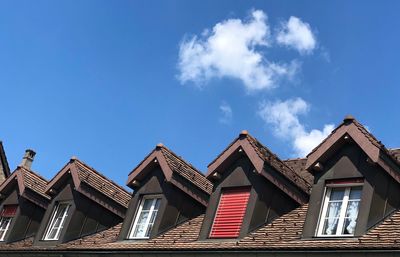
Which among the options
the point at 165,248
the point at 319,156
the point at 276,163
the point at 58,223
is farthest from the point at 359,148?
the point at 58,223

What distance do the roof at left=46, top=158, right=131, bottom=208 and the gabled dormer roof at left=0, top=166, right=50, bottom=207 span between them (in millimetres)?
1223

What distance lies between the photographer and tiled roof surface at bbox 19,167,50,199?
21.9 metres

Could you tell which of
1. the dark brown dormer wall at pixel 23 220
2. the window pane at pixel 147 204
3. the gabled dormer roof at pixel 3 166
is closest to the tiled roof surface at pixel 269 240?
the window pane at pixel 147 204

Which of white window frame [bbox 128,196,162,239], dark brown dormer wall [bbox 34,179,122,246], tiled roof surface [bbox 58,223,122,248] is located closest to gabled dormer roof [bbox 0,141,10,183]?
dark brown dormer wall [bbox 34,179,122,246]

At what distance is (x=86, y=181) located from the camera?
19.8m

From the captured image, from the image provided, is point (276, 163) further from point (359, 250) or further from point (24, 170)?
point (24, 170)

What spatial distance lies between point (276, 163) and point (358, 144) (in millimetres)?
3005

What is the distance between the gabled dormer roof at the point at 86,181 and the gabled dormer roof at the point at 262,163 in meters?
5.91

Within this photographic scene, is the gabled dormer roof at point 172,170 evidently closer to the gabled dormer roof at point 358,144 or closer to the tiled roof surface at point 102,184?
the tiled roof surface at point 102,184

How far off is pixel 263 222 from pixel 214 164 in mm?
2440

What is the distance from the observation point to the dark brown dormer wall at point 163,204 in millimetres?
16562

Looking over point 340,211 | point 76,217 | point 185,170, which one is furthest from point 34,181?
point 340,211

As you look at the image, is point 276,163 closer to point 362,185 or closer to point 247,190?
point 247,190

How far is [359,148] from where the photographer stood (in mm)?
13109
